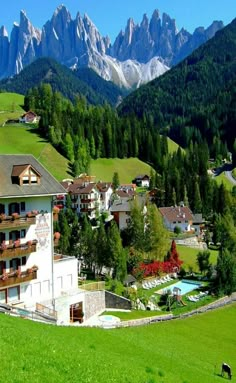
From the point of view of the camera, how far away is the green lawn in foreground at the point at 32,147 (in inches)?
6112

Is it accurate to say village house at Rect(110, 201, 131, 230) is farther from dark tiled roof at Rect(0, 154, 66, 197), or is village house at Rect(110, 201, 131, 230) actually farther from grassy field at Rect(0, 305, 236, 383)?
grassy field at Rect(0, 305, 236, 383)

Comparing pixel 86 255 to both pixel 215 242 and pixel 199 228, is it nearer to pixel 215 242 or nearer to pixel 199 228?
pixel 215 242

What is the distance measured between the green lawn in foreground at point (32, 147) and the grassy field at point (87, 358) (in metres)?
118

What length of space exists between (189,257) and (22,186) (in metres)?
59.1

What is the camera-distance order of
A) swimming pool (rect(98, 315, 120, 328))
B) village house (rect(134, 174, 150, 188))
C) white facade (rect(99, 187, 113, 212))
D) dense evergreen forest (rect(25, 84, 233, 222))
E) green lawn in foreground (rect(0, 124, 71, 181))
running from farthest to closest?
village house (rect(134, 174, 150, 188))
green lawn in foreground (rect(0, 124, 71, 181))
white facade (rect(99, 187, 113, 212))
dense evergreen forest (rect(25, 84, 233, 222))
swimming pool (rect(98, 315, 120, 328))

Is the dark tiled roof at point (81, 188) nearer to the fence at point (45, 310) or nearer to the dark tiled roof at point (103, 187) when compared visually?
the dark tiled roof at point (103, 187)

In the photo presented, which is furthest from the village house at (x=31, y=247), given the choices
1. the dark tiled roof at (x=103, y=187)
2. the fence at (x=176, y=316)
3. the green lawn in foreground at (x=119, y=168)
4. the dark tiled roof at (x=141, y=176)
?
the dark tiled roof at (x=141, y=176)

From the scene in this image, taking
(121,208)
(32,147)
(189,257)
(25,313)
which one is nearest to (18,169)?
(25,313)

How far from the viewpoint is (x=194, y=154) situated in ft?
595

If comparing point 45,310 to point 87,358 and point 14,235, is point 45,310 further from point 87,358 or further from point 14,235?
point 87,358

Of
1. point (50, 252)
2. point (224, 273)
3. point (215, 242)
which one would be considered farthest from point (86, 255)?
point (215, 242)

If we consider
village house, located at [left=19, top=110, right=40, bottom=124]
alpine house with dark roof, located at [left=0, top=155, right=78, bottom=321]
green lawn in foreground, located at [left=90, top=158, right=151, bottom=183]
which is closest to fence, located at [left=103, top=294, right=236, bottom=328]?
alpine house with dark roof, located at [left=0, top=155, right=78, bottom=321]

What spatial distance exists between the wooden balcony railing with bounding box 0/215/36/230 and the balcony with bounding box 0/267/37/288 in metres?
3.73

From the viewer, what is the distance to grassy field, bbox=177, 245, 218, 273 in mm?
86694
